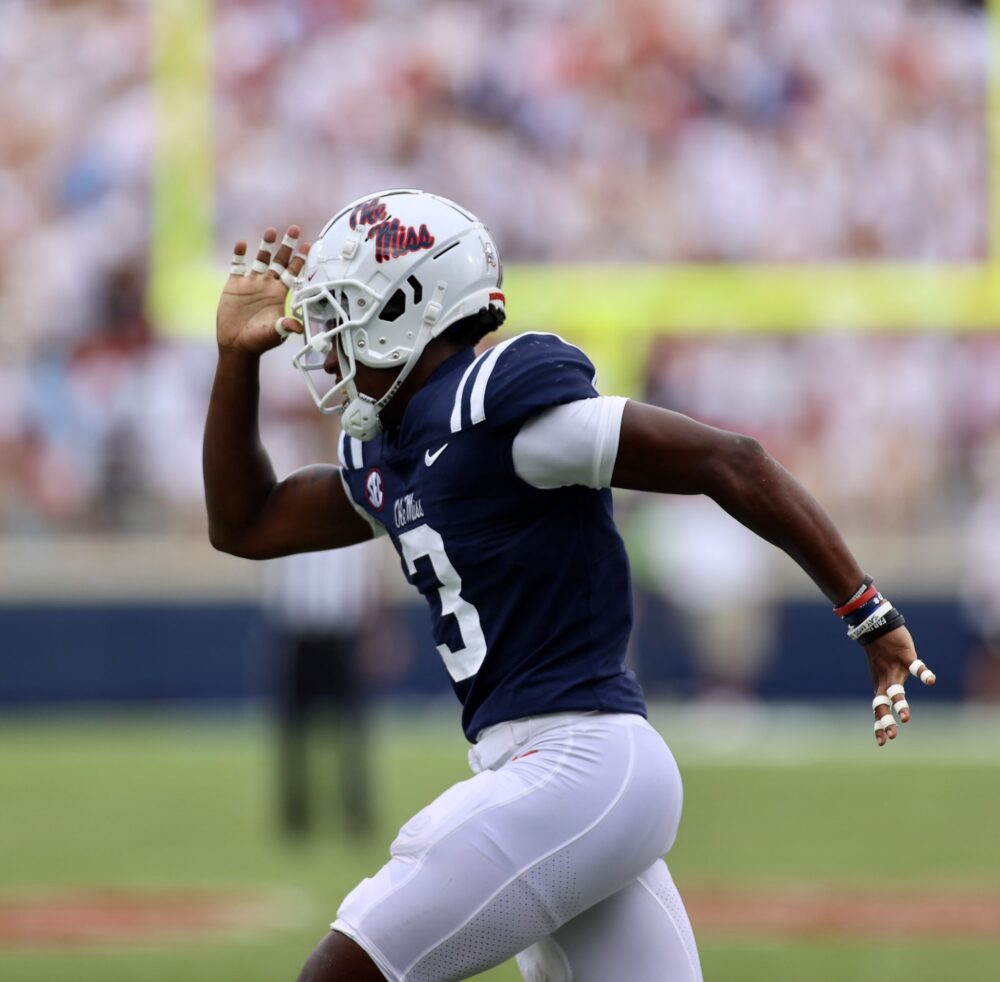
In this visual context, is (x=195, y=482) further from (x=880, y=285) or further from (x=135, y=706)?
(x=880, y=285)

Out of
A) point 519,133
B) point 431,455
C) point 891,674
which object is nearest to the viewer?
point 891,674

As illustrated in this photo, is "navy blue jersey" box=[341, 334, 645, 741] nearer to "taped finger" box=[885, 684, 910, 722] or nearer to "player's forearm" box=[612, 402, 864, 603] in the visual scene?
"player's forearm" box=[612, 402, 864, 603]

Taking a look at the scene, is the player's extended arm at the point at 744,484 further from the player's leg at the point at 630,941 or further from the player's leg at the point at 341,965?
the player's leg at the point at 341,965

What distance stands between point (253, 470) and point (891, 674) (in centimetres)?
125

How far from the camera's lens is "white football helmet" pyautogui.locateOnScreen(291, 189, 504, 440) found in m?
3.28

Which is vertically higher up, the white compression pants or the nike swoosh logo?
the nike swoosh logo

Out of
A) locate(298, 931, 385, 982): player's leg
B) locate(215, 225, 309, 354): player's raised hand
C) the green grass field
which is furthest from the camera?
the green grass field

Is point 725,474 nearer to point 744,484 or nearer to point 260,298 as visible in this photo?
point 744,484

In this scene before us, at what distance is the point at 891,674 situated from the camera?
3.05 m

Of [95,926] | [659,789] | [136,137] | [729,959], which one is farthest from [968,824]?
[136,137]

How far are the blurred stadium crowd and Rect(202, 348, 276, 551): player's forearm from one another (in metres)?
8.65

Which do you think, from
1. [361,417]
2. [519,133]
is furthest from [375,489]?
[519,133]

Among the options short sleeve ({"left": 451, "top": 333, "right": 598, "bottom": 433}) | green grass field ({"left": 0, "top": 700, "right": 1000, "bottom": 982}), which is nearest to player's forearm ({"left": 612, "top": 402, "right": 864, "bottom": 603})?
short sleeve ({"left": 451, "top": 333, "right": 598, "bottom": 433})

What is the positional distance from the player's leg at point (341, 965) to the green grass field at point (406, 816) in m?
2.99
